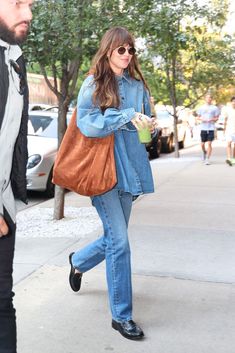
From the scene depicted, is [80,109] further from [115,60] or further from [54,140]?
[54,140]

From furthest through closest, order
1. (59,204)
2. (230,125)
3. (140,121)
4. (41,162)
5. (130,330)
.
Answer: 1. (230,125)
2. (41,162)
3. (59,204)
4. (130,330)
5. (140,121)

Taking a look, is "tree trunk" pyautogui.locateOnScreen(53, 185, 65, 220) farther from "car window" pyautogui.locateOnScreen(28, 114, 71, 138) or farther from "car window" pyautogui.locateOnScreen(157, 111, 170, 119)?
"car window" pyautogui.locateOnScreen(157, 111, 170, 119)

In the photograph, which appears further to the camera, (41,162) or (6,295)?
(41,162)

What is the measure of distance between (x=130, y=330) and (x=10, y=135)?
1.56m

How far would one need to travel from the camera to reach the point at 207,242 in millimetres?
5461

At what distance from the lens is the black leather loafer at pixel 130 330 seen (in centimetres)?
334

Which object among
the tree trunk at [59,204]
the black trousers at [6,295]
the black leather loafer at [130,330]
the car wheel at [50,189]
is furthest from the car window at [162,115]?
the black trousers at [6,295]

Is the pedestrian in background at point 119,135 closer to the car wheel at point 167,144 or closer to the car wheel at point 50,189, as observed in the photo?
the car wheel at point 50,189

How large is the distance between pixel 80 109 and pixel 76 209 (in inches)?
157

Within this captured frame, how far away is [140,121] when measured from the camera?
10.6ft

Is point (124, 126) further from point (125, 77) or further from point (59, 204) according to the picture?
point (59, 204)

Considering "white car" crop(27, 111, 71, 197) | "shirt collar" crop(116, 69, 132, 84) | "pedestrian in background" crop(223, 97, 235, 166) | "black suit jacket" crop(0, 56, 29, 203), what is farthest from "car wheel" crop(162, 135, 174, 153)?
"black suit jacket" crop(0, 56, 29, 203)

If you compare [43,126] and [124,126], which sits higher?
[124,126]

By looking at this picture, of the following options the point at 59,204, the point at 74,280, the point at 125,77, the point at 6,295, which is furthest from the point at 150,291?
the point at 59,204
